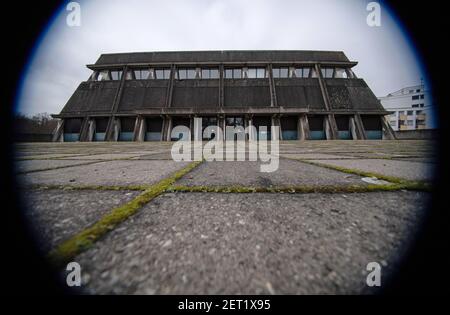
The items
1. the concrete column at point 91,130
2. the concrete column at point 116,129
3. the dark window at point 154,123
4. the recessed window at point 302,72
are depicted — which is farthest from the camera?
the recessed window at point 302,72

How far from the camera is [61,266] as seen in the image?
42 centimetres

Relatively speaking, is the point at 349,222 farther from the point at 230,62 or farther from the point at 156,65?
the point at 156,65

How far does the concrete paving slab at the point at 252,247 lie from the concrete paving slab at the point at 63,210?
0.49 ft

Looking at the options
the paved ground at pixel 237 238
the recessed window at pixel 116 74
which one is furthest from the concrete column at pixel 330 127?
the recessed window at pixel 116 74

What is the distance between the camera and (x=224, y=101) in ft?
51.1

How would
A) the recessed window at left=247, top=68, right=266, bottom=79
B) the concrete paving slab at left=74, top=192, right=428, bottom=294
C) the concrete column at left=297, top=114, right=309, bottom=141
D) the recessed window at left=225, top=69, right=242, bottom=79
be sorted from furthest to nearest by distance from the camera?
1. the recessed window at left=225, top=69, right=242, bottom=79
2. the recessed window at left=247, top=68, right=266, bottom=79
3. the concrete column at left=297, top=114, right=309, bottom=141
4. the concrete paving slab at left=74, top=192, right=428, bottom=294

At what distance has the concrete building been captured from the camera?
14.8 m

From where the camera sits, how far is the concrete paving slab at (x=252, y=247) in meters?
0.38

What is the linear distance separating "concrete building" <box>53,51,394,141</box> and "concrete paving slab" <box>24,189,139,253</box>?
1370 cm

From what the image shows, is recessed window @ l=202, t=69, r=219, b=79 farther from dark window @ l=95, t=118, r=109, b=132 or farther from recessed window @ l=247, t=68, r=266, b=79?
dark window @ l=95, t=118, r=109, b=132

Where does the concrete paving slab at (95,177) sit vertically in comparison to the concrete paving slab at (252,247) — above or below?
above

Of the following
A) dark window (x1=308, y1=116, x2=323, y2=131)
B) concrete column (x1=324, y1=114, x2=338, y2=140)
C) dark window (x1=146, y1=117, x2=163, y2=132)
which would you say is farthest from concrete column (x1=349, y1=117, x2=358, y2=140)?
dark window (x1=146, y1=117, x2=163, y2=132)

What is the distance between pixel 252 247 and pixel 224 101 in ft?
52.4

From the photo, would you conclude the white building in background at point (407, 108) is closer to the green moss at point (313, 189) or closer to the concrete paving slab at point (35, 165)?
the green moss at point (313, 189)
